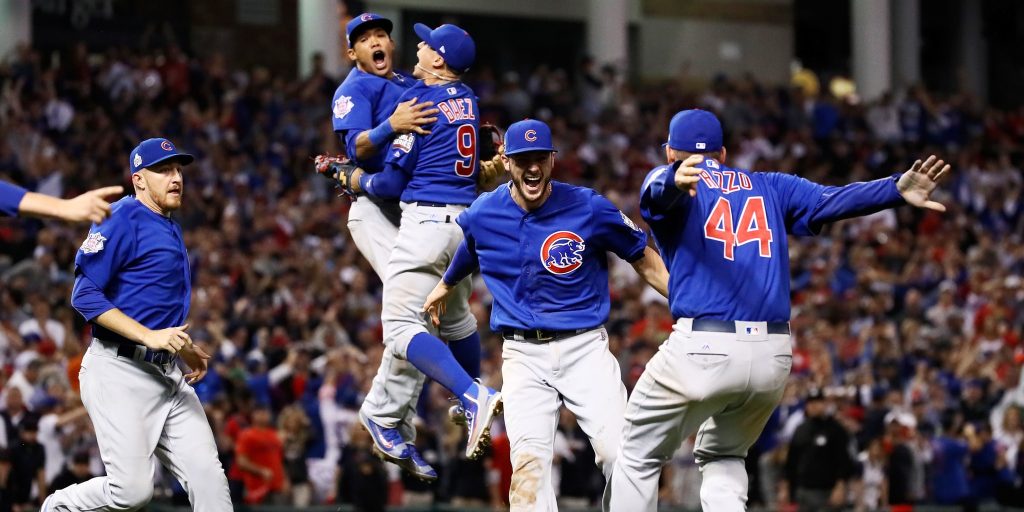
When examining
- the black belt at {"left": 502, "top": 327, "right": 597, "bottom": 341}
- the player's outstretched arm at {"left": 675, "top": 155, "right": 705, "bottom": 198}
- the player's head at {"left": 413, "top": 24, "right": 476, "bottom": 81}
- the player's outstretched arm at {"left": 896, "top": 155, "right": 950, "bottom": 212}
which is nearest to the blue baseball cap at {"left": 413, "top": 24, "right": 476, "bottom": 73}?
the player's head at {"left": 413, "top": 24, "right": 476, "bottom": 81}

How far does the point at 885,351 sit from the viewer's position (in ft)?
62.6

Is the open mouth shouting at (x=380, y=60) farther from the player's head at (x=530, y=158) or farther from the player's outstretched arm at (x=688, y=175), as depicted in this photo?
the player's outstretched arm at (x=688, y=175)

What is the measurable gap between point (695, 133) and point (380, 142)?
89.6 inches

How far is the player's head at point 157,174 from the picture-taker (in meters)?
8.95

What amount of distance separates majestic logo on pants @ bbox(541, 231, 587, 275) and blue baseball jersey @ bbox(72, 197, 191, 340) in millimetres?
2151

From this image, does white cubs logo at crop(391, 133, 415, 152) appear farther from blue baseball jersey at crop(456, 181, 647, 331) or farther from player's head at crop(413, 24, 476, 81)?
blue baseball jersey at crop(456, 181, 647, 331)

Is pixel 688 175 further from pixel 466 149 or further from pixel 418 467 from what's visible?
pixel 418 467

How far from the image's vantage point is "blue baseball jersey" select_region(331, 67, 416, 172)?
9.66 metres

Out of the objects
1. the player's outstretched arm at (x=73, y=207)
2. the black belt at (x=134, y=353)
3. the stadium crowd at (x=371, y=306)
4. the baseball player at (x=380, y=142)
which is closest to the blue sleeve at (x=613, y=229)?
the baseball player at (x=380, y=142)

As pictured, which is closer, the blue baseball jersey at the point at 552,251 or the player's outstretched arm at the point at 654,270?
the blue baseball jersey at the point at 552,251

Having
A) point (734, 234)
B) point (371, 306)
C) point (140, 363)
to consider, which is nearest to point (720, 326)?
point (734, 234)

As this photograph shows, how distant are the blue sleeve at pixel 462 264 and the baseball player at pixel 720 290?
1.38 metres

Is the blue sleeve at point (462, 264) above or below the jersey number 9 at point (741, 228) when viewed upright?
below

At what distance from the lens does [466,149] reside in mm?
9797
